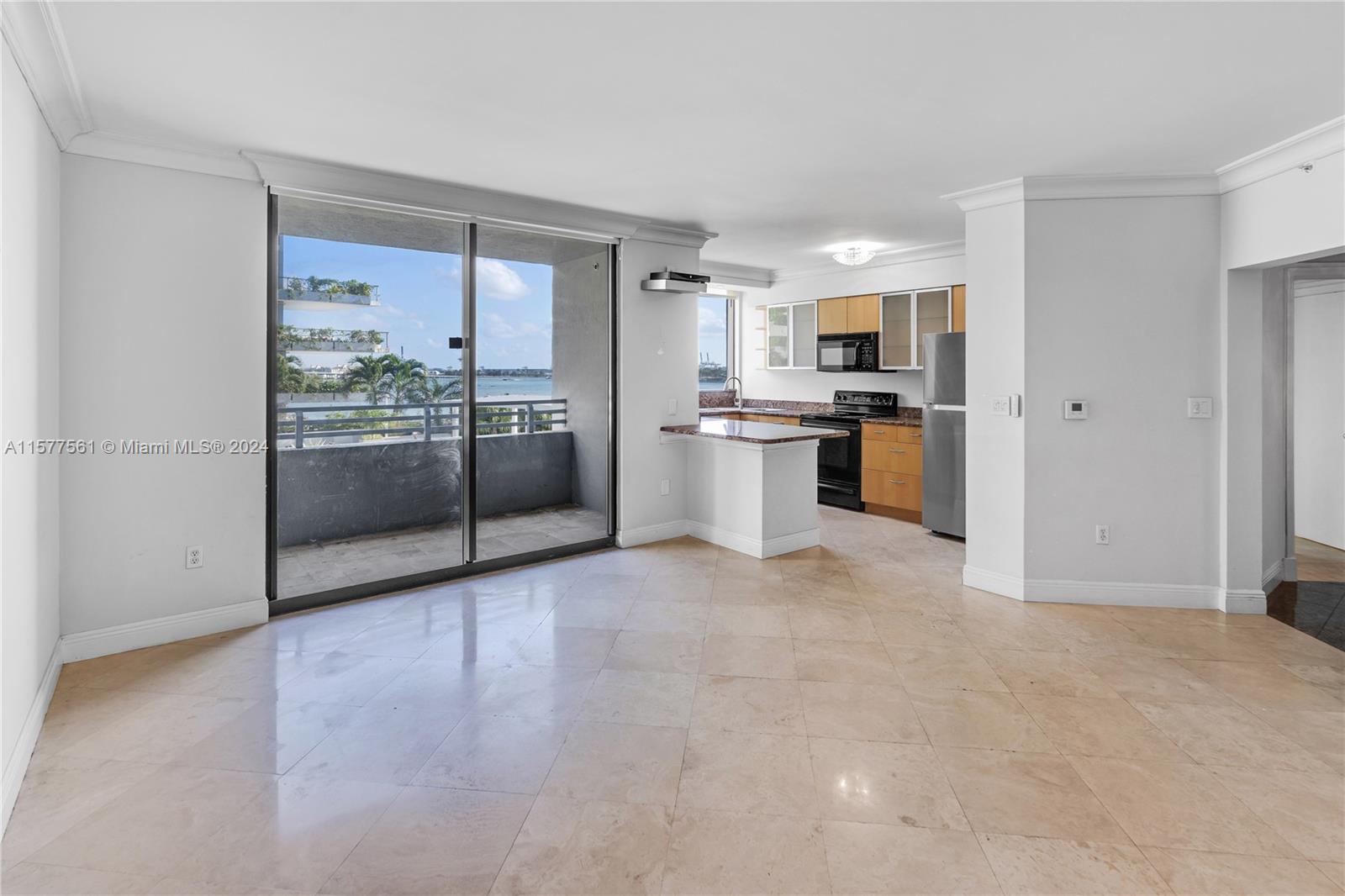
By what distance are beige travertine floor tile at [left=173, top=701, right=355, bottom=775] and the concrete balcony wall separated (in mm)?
1487

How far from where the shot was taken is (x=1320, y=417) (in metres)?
5.10

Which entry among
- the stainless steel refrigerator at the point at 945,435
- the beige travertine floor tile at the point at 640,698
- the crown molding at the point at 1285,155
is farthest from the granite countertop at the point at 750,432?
the crown molding at the point at 1285,155

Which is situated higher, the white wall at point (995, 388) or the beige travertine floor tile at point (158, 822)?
the white wall at point (995, 388)

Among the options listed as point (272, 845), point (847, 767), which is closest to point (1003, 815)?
point (847, 767)

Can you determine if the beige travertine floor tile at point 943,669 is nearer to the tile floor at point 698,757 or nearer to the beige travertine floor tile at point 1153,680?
the tile floor at point 698,757

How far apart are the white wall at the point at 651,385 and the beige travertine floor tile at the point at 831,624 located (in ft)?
5.78

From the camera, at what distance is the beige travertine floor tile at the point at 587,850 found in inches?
67.6

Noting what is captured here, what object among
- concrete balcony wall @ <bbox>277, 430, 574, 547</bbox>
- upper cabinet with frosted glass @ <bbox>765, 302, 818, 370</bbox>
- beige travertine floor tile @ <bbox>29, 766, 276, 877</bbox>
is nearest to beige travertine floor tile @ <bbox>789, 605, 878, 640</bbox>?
concrete balcony wall @ <bbox>277, 430, 574, 547</bbox>

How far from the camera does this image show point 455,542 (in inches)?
175

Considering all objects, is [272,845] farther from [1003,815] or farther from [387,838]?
[1003,815]

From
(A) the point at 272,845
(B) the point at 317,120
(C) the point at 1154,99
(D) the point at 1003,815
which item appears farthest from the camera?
(B) the point at 317,120

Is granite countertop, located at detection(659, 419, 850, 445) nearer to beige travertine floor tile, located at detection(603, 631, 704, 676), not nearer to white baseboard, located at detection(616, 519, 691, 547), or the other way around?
white baseboard, located at detection(616, 519, 691, 547)

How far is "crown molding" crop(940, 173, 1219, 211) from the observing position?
12.0ft

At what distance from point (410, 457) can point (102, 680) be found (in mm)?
1823
